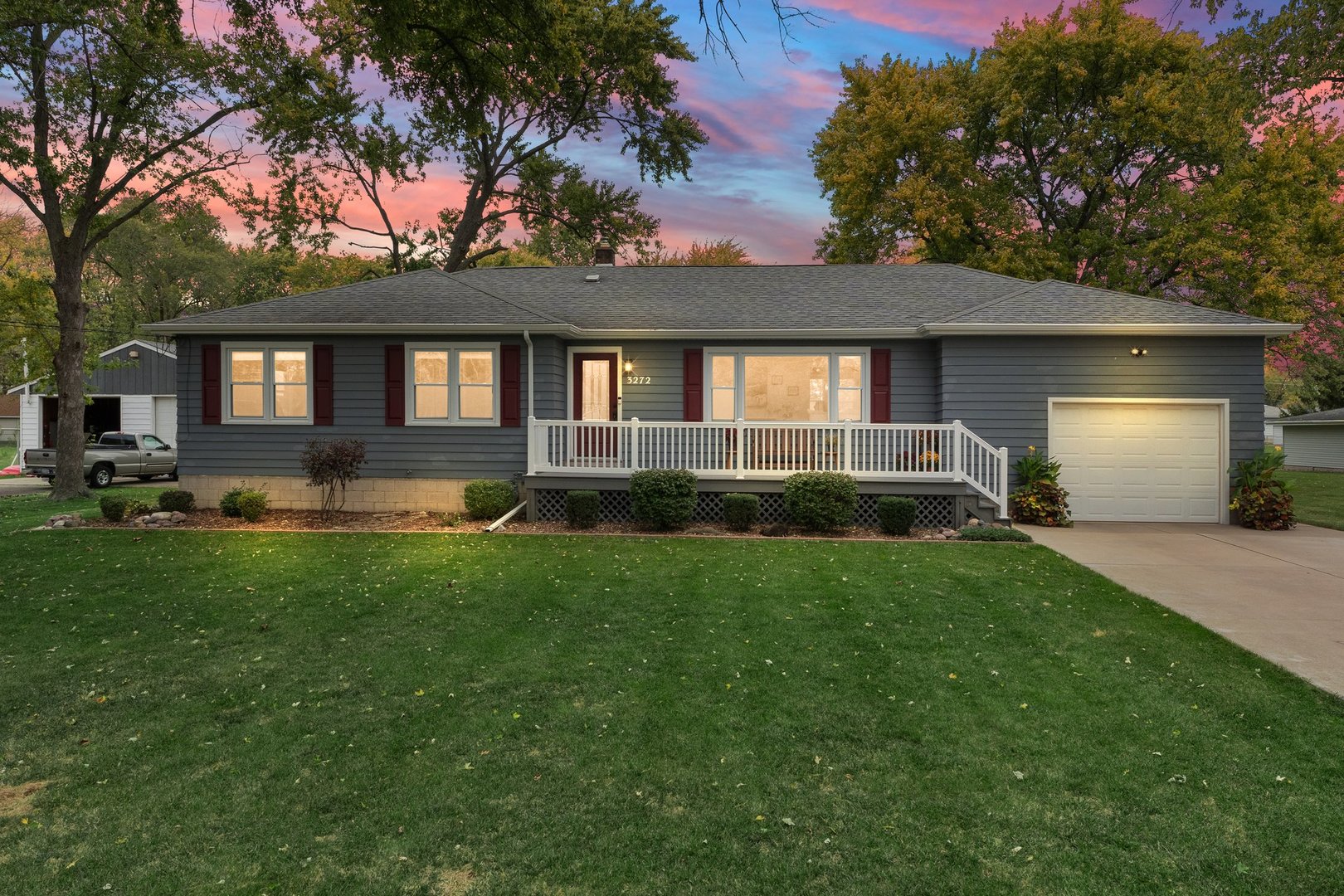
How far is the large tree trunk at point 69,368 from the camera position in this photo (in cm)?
1489

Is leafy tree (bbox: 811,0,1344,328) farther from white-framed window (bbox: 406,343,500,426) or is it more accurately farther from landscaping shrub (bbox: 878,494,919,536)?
white-framed window (bbox: 406,343,500,426)

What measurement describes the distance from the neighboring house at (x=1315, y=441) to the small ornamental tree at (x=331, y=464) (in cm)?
3233

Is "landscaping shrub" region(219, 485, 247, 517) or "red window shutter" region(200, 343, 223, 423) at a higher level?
"red window shutter" region(200, 343, 223, 423)

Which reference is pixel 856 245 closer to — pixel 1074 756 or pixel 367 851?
pixel 1074 756

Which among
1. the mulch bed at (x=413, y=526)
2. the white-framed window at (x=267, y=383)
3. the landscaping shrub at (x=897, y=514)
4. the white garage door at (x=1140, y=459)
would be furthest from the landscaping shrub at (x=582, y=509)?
the white garage door at (x=1140, y=459)

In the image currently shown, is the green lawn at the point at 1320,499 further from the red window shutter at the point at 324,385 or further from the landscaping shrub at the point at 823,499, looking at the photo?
the red window shutter at the point at 324,385

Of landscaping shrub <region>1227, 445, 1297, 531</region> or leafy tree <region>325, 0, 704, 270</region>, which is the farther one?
landscaping shrub <region>1227, 445, 1297, 531</region>

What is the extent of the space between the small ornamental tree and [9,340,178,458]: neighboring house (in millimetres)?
14747

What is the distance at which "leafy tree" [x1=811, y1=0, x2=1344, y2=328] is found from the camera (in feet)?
55.3

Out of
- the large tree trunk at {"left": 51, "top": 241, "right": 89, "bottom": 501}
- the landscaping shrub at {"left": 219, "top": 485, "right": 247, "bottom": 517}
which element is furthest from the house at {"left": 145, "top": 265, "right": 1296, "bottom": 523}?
the large tree trunk at {"left": 51, "top": 241, "right": 89, "bottom": 501}

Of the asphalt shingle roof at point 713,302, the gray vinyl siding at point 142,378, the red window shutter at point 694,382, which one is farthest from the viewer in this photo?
the gray vinyl siding at point 142,378

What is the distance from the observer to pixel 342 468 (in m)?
11.1

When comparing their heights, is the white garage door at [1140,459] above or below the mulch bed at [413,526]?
above

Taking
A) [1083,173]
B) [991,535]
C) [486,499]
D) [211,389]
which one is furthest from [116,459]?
[1083,173]
